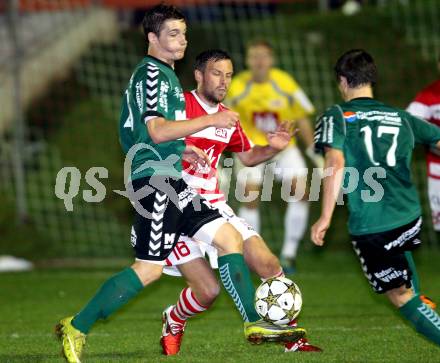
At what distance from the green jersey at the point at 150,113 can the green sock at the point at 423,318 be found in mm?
1559

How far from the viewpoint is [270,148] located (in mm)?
6922

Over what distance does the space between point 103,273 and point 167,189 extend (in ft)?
18.5

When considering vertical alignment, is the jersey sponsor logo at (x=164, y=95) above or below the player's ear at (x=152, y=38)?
below

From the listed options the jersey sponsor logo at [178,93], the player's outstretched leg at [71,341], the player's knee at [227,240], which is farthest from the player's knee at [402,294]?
the player's outstretched leg at [71,341]

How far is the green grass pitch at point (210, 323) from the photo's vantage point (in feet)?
21.6

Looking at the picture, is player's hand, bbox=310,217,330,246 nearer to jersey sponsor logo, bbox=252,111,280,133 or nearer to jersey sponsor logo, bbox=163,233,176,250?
jersey sponsor logo, bbox=163,233,176,250

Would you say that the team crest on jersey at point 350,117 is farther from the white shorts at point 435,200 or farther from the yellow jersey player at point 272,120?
the yellow jersey player at point 272,120

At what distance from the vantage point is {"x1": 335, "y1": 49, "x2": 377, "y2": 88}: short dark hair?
21.1ft

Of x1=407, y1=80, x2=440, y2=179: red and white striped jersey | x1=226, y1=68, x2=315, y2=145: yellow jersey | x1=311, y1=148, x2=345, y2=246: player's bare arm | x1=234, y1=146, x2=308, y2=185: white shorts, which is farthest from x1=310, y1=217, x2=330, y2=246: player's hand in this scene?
x1=226, y1=68, x2=315, y2=145: yellow jersey

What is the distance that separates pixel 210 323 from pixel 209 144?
1922mm

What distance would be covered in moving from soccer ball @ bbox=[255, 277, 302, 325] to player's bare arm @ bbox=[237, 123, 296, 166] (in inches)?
32.6


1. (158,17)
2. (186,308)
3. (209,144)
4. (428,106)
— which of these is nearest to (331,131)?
(209,144)

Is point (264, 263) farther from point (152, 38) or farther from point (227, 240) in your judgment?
point (152, 38)

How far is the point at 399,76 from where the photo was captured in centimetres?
1480
